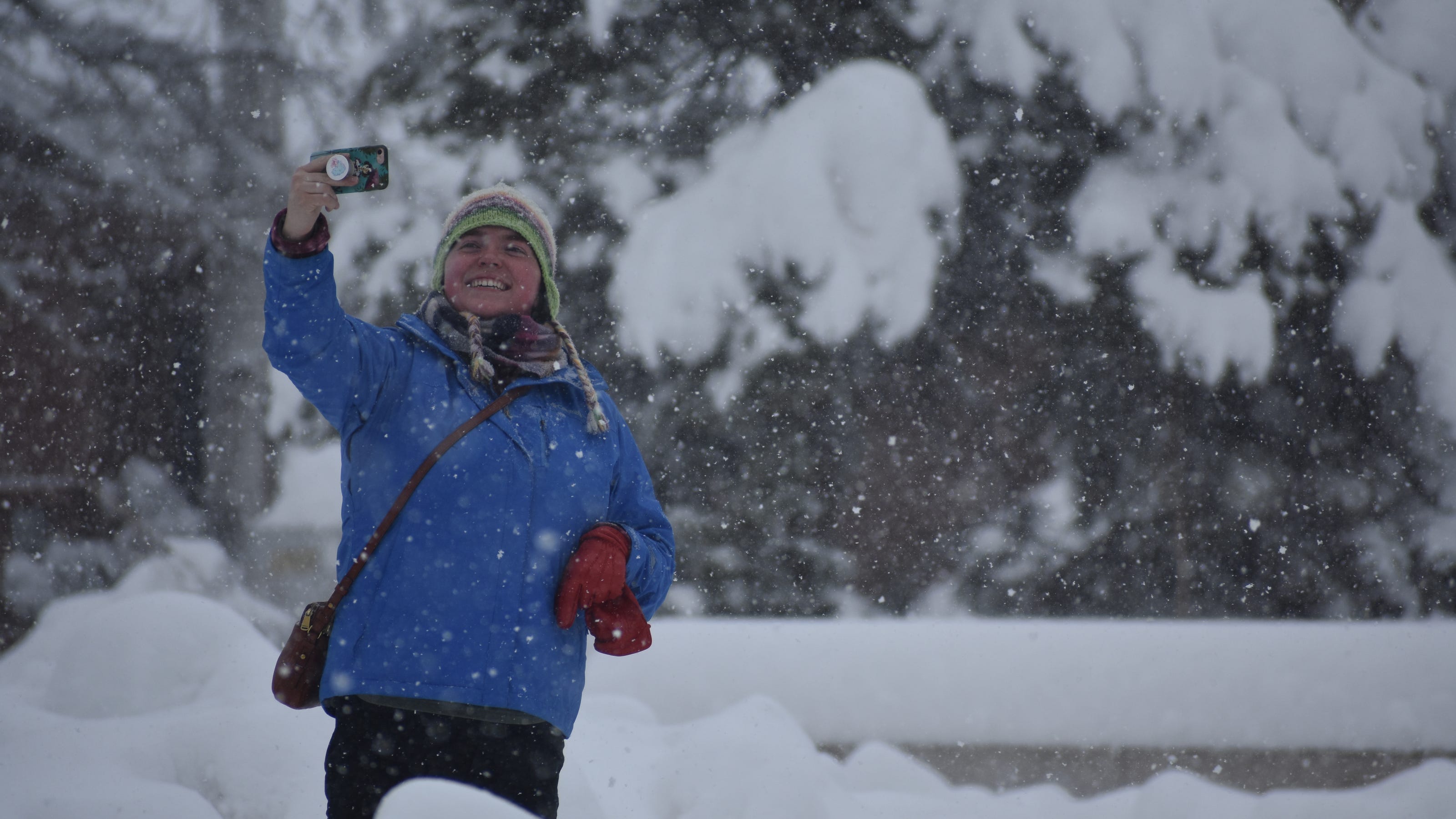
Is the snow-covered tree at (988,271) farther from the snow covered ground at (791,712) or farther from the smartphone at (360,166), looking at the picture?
the smartphone at (360,166)

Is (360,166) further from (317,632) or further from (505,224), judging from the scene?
(317,632)

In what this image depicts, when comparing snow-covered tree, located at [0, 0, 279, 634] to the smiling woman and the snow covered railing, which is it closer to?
the snow covered railing

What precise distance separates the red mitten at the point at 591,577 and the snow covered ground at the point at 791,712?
109cm

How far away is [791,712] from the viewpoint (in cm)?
371

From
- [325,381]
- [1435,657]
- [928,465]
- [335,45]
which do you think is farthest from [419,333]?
[335,45]

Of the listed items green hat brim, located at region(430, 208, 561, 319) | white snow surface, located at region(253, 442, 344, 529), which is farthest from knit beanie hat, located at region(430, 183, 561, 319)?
white snow surface, located at region(253, 442, 344, 529)

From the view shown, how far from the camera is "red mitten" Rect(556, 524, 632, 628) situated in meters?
1.57

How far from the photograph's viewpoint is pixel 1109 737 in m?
3.73

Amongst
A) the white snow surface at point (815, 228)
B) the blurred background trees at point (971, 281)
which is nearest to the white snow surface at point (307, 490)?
the blurred background trees at point (971, 281)

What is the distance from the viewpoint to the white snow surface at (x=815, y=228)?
4.60 m

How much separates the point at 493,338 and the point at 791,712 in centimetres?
248

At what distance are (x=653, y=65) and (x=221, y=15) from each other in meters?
2.75

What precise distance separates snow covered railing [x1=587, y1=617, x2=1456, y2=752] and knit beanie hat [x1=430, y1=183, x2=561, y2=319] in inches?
86.1

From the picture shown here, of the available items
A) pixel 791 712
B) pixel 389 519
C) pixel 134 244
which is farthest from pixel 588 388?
pixel 134 244
